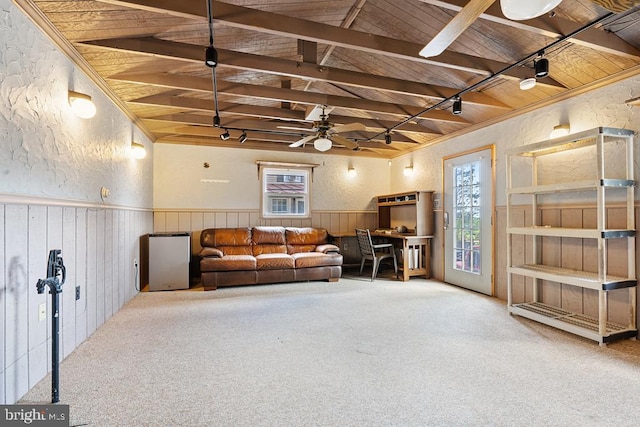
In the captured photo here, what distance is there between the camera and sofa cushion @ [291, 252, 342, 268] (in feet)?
16.6

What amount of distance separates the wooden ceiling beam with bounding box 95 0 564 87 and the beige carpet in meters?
2.51

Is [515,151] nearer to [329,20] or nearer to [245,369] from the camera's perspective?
[329,20]

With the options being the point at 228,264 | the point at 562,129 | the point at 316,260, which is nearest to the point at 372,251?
the point at 316,260

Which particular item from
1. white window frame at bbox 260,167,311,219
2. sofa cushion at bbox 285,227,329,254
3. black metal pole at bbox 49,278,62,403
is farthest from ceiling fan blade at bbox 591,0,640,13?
white window frame at bbox 260,167,311,219

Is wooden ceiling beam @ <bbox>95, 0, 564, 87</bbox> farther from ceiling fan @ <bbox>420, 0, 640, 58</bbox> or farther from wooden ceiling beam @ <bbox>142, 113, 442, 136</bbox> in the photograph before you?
wooden ceiling beam @ <bbox>142, 113, 442, 136</bbox>

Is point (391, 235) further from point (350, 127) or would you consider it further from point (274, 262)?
point (350, 127)

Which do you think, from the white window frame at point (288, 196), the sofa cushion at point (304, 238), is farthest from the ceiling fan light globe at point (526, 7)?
the white window frame at point (288, 196)

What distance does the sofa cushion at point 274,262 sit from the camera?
16.0 feet

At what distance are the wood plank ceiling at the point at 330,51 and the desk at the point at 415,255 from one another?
6.71ft

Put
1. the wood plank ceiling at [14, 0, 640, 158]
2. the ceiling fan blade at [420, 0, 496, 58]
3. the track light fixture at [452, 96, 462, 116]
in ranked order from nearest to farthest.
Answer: the ceiling fan blade at [420, 0, 496, 58], the wood plank ceiling at [14, 0, 640, 158], the track light fixture at [452, 96, 462, 116]

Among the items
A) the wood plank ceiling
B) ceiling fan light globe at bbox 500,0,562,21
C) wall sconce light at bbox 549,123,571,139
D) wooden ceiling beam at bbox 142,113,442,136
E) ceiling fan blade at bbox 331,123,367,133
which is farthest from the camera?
wooden ceiling beam at bbox 142,113,442,136

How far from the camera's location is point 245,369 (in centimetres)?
225

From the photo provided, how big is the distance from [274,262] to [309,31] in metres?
3.37

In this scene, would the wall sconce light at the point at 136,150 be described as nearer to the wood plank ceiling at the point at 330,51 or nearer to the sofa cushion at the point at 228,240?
the wood plank ceiling at the point at 330,51
